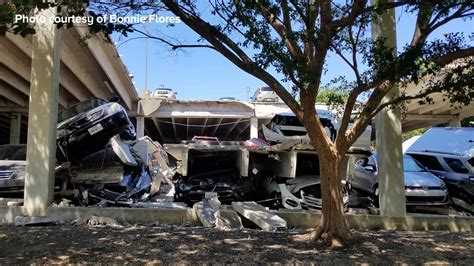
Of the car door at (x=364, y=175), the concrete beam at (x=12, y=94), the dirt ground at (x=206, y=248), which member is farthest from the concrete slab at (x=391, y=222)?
the concrete beam at (x=12, y=94)

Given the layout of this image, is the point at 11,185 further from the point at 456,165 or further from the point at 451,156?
the point at 451,156

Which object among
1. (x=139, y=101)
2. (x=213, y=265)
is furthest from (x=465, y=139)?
(x=139, y=101)

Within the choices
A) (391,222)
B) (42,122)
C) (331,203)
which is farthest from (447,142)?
(42,122)

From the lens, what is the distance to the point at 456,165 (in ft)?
46.1

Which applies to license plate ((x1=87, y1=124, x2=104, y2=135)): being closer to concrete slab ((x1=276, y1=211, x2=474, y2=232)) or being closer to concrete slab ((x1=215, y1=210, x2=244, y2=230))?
concrete slab ((x1=215, y1=210, x2=244, y2=230))

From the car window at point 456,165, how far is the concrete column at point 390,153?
3.67m

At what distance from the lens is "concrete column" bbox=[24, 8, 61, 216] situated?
35.8 ft

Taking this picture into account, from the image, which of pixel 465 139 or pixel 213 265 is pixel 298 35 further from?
pixel 465 139

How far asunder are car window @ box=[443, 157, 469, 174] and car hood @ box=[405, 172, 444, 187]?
1220 mm

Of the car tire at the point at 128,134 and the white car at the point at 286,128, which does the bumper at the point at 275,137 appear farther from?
the car tire at the point at 128,134

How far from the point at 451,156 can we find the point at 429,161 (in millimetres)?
933

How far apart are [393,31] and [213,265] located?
24.5 ft

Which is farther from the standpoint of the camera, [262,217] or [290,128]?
[290,128]

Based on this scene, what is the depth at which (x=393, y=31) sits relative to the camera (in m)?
11.1
